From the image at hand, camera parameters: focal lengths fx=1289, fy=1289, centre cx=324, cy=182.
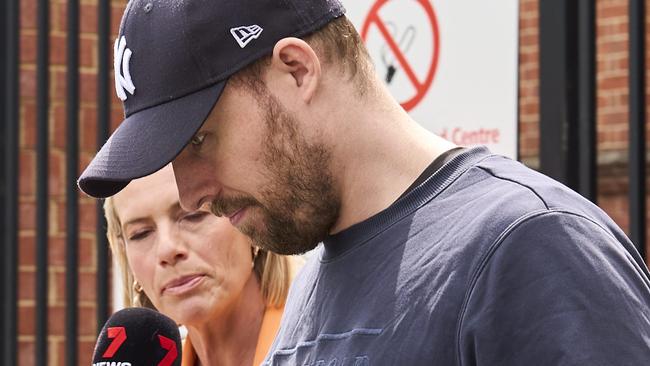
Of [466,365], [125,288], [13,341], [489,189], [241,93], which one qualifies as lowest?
[13,341]

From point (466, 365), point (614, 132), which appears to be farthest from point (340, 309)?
point (614, 132)

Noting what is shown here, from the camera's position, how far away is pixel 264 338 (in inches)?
114

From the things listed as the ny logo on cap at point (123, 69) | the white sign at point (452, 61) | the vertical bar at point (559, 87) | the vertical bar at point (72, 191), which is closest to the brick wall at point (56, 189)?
the vertical bar at point (72, 191)

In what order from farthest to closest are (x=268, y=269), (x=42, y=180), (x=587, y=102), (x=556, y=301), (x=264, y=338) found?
(x=42, y=180) < (x=587, y=102) < (x=268, y=269) < (x=264, y=338) < (x=556, y=301)

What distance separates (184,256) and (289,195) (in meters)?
1.19

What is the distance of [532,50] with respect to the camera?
5.69 meters

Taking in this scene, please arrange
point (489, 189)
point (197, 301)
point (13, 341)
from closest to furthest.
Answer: point (489, 189) < point (197, 301) < point (13, 341)

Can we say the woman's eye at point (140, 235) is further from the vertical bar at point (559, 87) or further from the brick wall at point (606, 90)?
the brick wall at point (606, 90)

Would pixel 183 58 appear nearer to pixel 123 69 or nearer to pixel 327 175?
pixel 123 69

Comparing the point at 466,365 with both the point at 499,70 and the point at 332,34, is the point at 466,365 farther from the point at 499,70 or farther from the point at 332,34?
the point at 499,70

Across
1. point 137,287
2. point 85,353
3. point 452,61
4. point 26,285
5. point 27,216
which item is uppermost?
point 452,61

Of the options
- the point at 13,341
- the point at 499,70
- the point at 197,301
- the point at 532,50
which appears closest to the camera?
the point at 197,301

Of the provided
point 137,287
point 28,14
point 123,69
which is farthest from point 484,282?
point 28,14

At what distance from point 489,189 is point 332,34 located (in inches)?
13.7
